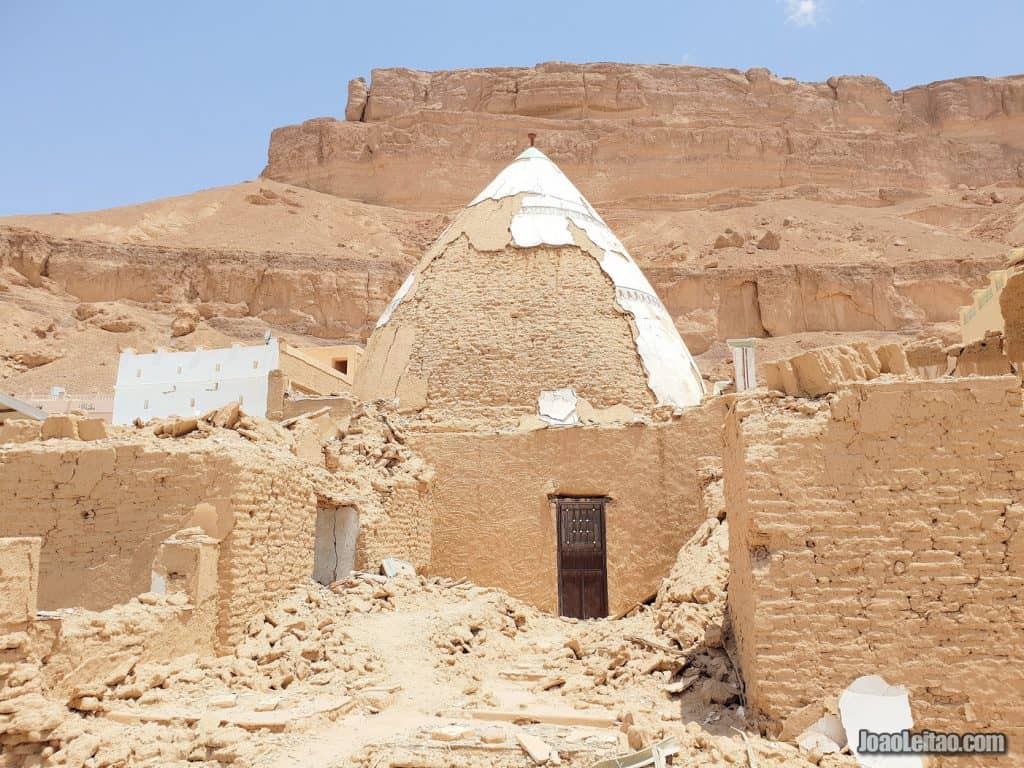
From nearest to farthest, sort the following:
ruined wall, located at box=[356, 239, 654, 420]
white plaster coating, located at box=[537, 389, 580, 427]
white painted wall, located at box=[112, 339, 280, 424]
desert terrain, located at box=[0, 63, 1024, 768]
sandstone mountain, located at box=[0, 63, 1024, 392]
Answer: desert terrain, located at box=[0, 63, 1024, 768], white plaster coating, located at box=[537, 389, 580, 427], ruined wall, located at box=[356, 239, 654, 420], white painted wall, located at box=[112, 339, 280, 424], sandstone mountain, located at box=[0, 63, 1024, 392]

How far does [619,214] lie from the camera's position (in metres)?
41.9

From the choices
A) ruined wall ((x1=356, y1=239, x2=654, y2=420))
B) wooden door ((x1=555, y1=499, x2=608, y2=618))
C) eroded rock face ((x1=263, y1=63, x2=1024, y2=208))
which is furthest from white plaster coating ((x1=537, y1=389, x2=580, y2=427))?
eroded rock face ((x1=263, y1=63, x2=1024, y2=208))

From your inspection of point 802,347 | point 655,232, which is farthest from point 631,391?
point 655,232

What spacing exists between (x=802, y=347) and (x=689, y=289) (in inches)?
189

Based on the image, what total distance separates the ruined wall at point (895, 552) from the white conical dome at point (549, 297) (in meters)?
5.70

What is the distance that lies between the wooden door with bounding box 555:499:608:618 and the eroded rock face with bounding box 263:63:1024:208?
35.3m

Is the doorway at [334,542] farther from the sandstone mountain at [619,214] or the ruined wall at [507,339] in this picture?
the sandstone mountain at [619,214]

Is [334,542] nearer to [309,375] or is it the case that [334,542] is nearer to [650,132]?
[309,375]

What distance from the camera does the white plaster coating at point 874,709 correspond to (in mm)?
4629

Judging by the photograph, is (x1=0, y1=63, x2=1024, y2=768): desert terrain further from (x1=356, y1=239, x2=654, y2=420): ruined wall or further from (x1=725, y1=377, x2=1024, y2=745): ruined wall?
(x1=356, y1=239, x2=654, y2=420): ruined wall

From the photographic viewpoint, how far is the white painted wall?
53.7 ft

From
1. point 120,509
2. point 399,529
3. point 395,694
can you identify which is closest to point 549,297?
point 399,529

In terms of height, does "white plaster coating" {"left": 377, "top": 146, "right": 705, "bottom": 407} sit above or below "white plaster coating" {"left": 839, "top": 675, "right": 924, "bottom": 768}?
above

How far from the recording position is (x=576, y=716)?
5.20 metres
